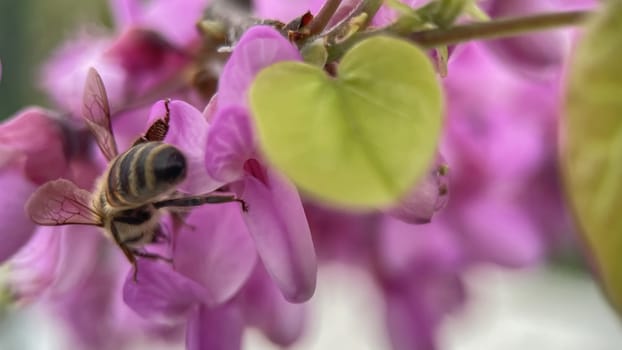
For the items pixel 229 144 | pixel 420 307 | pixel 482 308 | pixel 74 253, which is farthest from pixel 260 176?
pixel 482 308

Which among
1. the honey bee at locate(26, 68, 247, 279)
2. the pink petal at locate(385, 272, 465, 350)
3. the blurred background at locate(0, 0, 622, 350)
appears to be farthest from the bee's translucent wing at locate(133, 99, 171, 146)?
the blurred background at locate(0, 0, 622, 350)

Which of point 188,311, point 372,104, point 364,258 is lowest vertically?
point 364,258

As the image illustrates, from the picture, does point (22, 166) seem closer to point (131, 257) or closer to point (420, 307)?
point (131, 257)

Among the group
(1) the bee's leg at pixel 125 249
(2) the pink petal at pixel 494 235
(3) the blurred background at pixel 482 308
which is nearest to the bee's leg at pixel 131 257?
(1) the bee's leg at pixel 125 249

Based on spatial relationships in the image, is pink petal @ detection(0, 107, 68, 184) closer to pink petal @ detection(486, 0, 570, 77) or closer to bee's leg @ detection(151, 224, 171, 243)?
bee's leg @ detection(151, 224, 171, 243)

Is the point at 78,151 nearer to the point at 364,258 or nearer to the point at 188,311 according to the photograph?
the point at 188,311

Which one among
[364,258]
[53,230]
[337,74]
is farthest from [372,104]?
[364,258]
